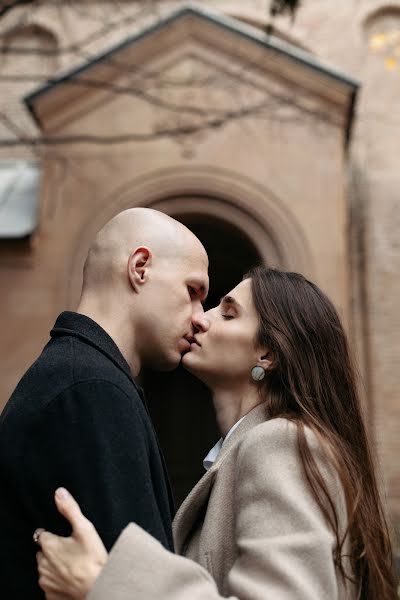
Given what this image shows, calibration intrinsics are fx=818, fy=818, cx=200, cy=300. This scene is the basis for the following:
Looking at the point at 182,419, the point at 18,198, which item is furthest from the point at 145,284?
the point at 182,419

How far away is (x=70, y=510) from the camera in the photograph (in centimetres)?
181

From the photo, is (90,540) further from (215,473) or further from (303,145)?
(303,145)

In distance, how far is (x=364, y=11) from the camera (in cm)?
1366

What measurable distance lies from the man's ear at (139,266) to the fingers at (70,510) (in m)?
0.71

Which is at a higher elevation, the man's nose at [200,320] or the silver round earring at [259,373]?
the man's nose at [200,320]

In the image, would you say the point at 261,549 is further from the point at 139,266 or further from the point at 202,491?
Result: the point at 139,266

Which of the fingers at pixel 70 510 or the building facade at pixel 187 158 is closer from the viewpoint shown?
the fingers at pixel 70 510

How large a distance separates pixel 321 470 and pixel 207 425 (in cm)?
1187

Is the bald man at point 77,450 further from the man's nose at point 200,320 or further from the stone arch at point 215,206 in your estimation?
the stone arch at point 215,206

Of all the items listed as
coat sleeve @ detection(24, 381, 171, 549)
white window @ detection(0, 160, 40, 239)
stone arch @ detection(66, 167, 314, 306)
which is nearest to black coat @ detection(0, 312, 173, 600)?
coat sleeve @ detection(24, 381, 171, 549)

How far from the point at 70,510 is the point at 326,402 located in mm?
904

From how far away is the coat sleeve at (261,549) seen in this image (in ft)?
5.92

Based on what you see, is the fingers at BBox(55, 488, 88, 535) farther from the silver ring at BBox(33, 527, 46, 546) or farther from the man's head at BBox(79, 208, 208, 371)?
the man's head at BBox(79, 208, 208, 371)

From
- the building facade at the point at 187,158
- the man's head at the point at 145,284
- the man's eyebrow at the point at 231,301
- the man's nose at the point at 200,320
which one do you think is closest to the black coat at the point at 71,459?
the man's head at the point at 145,284
